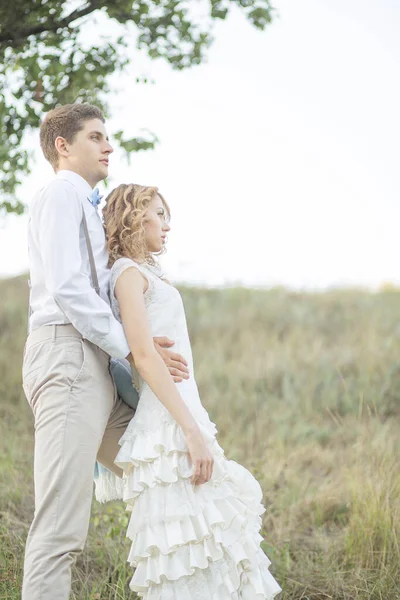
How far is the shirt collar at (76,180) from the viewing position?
305 centimetres

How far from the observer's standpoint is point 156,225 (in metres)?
3.21

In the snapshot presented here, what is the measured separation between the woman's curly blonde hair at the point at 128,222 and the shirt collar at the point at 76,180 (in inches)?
6.1

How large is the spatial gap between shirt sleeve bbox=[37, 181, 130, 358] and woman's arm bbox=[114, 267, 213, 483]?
55 millimetres

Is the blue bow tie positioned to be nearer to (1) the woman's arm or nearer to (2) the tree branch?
(1) the woman's arm

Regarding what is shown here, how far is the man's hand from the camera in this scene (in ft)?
9.96

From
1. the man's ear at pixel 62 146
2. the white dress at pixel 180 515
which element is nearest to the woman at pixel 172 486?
the white dress at pixel 180 515

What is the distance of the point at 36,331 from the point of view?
2973mm

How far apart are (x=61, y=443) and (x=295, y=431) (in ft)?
16.3

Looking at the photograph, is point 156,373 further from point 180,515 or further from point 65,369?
point 180,515

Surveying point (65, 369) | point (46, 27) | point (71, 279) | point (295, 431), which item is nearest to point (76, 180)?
point (71, 279)

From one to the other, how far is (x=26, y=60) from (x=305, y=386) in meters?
5.87

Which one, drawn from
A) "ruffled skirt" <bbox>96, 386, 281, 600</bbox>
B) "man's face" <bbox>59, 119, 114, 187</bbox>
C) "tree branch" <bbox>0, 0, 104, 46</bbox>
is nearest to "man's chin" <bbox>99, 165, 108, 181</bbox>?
"man's face" <bbox>59, 119, 114, 187</bbox>

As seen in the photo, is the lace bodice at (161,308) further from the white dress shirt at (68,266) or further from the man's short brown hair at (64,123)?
the man's short brown hair at (64,123)

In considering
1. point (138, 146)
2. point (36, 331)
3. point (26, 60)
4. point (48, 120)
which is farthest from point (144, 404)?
point (26, 60)
